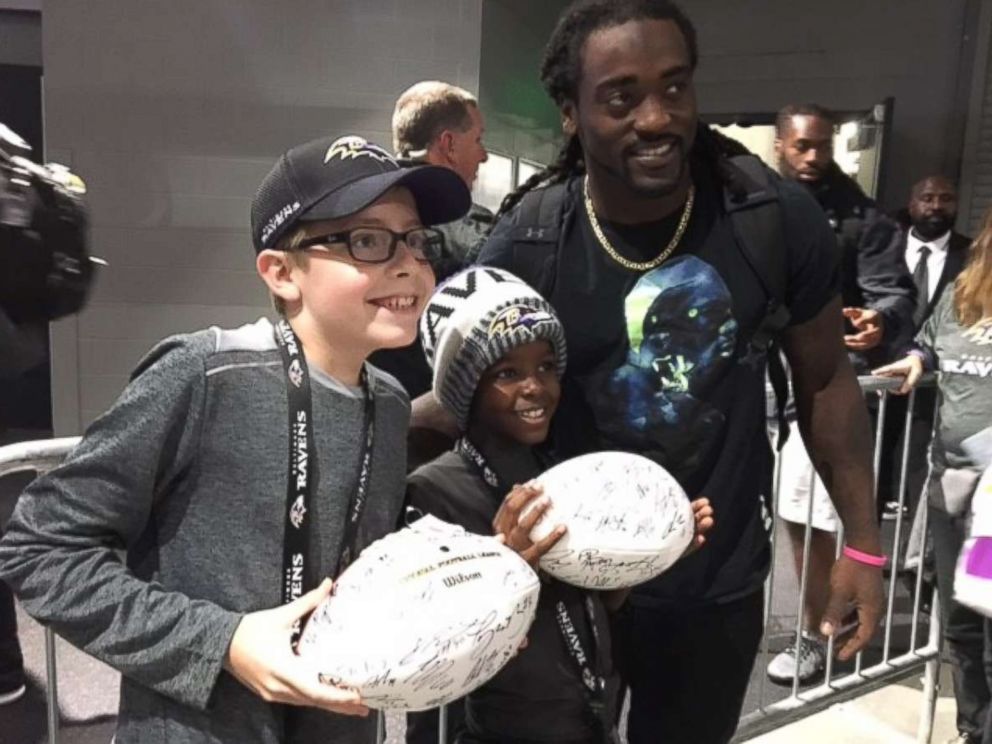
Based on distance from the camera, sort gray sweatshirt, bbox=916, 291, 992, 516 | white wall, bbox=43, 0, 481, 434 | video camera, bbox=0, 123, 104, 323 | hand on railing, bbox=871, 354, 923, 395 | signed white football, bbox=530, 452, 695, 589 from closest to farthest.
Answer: signed white football, bbox=530, 452, 695, 589
video camera, bbox=0, 123, 104, 323
gray sweatshirt, bbox=916, 291, 992, 516
hand on railing, bbox=871, 354, 923, 395
white wall, bbox=43, 0, 481, 434

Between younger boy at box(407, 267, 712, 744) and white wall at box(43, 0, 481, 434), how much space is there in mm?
3437

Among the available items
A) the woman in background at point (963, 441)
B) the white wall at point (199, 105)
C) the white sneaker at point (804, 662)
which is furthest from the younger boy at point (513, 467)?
the white wall at point (199, 105)

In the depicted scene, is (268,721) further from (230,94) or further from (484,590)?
(230,94)

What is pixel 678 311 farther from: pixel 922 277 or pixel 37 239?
pixel 922 277

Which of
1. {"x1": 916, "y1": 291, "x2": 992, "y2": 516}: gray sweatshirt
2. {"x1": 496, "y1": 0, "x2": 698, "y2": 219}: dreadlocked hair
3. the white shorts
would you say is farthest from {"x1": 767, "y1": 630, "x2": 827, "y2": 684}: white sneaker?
{"x1": 496, "y1": 0, "x2": 698, "y2": 219}: dreadlocked hair

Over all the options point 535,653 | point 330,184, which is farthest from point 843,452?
point 330,184

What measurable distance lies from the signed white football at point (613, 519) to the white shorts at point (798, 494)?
2000mm

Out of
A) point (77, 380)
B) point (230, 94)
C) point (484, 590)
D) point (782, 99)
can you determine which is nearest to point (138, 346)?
point (77, 380)

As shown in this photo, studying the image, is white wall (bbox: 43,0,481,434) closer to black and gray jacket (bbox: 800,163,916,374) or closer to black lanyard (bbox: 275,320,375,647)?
black and gray jacket (bbox: 800,163,916,374)

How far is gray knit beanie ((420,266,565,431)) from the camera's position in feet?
4.26

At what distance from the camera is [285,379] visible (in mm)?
1058

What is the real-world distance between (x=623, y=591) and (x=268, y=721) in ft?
1.89

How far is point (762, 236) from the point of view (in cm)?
135

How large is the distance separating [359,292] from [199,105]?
12.9 ft
